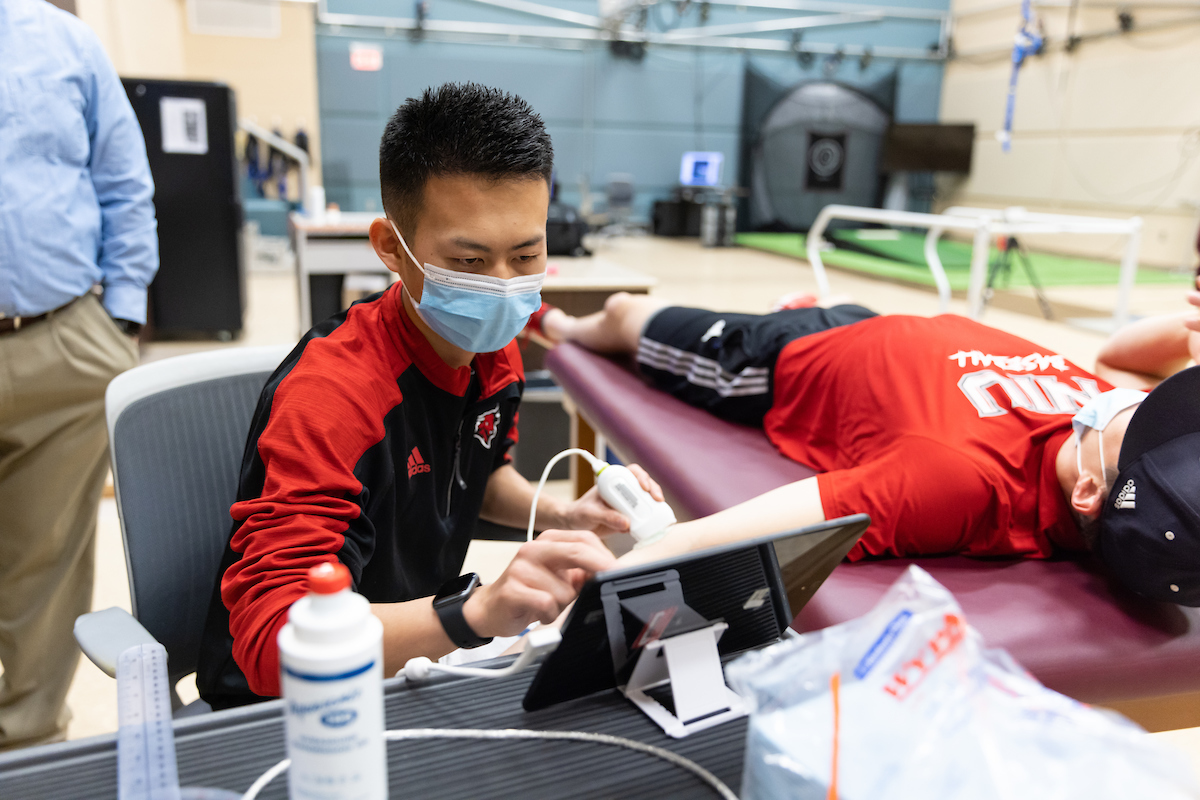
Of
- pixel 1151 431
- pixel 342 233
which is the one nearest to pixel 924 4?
pixel 342 233

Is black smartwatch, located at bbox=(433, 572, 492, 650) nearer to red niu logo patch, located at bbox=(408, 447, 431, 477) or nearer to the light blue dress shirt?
red niu logo patch, located at bbox=(408, 447, 431, 477)

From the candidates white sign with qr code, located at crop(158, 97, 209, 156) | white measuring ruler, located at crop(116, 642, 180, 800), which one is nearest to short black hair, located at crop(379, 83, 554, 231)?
white measuring ruler, located at crop(116, 642, 180, 800)

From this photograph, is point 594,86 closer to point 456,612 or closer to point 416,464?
point 416,464

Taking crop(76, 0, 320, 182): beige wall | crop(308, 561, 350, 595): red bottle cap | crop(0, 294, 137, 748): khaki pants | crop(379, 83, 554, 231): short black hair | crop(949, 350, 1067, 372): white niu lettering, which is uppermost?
crop(76, 0, 320, 182): beige wall

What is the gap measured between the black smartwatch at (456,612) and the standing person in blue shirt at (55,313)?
3.98 feet

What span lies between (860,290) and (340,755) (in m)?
6.01

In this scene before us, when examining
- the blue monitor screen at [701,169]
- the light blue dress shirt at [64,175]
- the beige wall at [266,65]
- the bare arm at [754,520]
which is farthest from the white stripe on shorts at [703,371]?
the blue monitor screen at [701,169]

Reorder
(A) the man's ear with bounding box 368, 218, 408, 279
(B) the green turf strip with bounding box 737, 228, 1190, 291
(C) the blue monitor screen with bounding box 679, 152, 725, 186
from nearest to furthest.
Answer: (A) the man's ear with bounding box 368, 218, 408, 279, (B) the green turf strip with bounding box 737, 228, 1190, 291, (C) the blue monitor screen with bounding box 679, 152, 725, 186

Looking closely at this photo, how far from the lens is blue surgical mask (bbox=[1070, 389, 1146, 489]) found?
3.93 feet

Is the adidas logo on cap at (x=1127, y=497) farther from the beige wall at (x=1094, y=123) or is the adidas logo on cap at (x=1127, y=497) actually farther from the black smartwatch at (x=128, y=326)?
the beige wall at (x=1094, y=123)

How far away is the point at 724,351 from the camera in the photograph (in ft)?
6.08

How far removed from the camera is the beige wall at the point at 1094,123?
6691mm

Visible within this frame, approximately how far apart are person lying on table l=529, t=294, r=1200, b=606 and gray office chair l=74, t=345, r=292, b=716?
537mm

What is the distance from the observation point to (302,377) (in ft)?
2.79
